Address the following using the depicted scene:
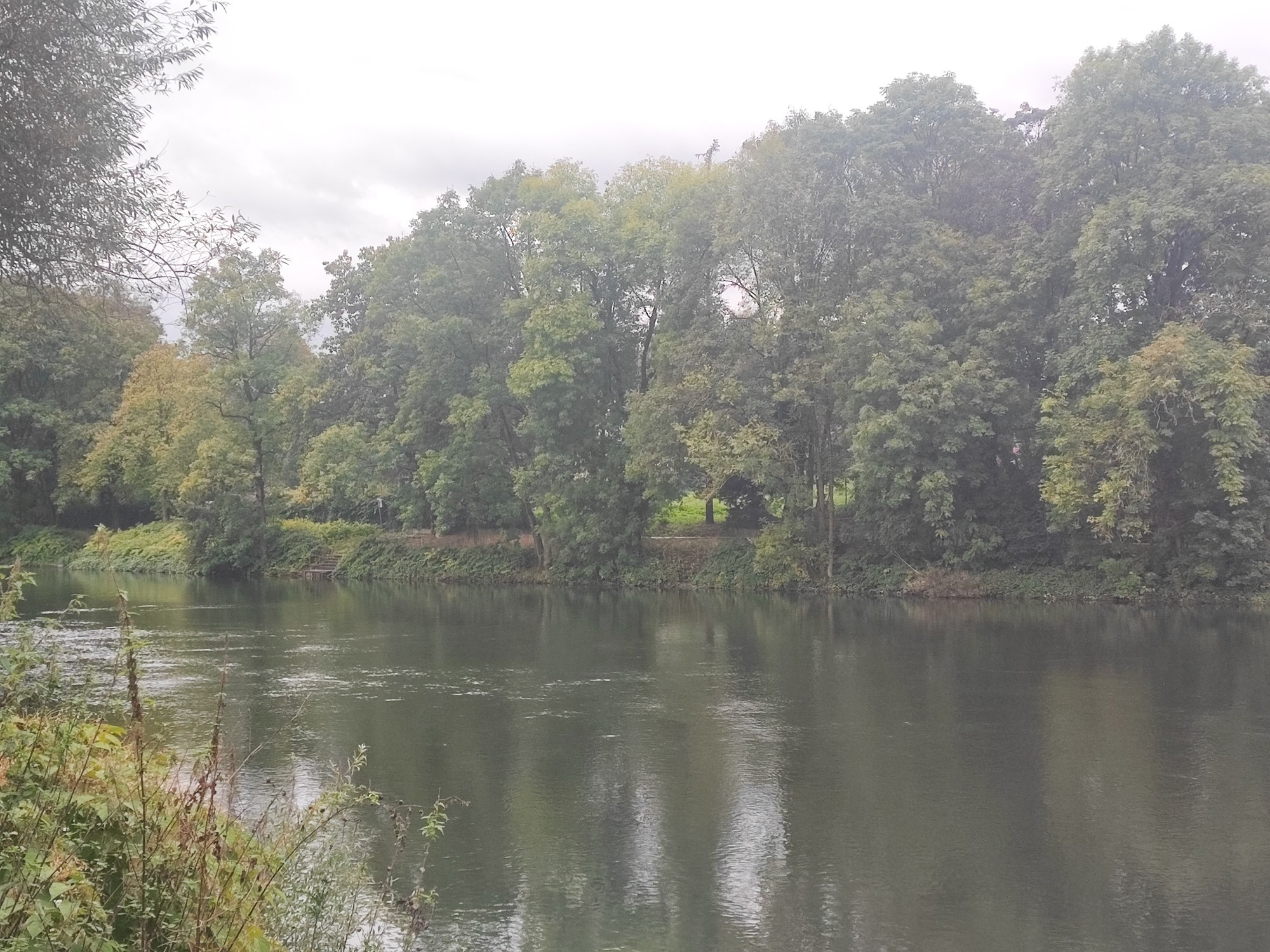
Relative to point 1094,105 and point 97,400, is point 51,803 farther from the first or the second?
point 97,400

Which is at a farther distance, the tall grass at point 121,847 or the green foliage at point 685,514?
the green foliage at point 685,514

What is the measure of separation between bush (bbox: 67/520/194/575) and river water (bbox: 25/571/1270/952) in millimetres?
22655

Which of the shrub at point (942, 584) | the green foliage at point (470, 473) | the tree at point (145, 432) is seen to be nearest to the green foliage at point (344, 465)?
the green foliage at point (470, 473)

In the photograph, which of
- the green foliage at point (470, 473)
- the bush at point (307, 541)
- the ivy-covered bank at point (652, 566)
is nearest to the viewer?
the ivy-covered bank at point (652, 566)

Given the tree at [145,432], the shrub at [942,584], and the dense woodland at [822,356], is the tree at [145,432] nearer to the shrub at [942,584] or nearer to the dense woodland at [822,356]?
the dense woodland at [822,356]

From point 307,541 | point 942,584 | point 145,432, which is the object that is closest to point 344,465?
point 307,541

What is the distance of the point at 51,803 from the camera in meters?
4.36

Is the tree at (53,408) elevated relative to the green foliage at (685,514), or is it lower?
elevated

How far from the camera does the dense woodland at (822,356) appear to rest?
27.3 meters

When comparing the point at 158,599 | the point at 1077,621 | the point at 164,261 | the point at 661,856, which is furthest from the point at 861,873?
the point at 158,599

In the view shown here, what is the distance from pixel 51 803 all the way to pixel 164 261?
21.2 ft

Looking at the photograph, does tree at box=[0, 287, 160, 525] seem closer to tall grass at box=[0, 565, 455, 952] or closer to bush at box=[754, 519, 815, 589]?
bush at box=[754, 519, 815, 589]

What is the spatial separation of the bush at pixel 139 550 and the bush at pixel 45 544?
1081 millimetres

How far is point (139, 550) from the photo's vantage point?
1946 inches
